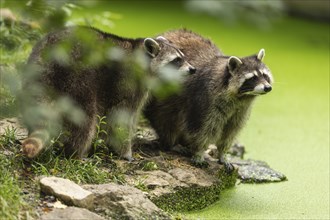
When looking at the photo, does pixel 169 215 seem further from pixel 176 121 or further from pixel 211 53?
pixel 211 53

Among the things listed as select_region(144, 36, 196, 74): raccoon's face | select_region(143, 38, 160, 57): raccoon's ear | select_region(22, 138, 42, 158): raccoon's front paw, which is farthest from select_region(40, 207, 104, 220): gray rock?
select_region(143, 38, 160, 57): raccoon's ear

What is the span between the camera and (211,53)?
589cm

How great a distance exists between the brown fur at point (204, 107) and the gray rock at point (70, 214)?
1851 mm

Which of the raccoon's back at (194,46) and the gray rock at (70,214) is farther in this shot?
the raccoon's back at (194,46)

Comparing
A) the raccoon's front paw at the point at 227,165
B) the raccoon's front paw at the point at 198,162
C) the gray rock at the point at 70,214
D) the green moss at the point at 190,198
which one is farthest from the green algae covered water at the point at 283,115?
the gray rock at the point at 70,214

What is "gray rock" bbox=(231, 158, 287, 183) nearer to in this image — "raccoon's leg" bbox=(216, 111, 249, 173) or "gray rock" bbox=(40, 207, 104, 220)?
"raccoon's leg" bbox=(216, 111, 249, 173)

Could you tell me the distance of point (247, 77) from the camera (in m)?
5.42

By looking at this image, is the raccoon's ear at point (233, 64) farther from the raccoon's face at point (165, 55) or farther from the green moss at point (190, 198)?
the green moss at point (190, 198)

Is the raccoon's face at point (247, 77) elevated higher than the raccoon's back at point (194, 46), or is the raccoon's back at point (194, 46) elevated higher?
the raccoon's back at point (194, 46)

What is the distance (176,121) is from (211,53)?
Result: 2.20 ft

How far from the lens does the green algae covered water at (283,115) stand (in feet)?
18.0

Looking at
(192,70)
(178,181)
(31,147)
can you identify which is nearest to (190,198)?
(178,181)

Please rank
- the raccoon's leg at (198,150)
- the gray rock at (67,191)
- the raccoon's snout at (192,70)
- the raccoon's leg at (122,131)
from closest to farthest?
the gray rock at (67,191)
the raccoon's leg at (122,131)
the raccoon's snout at (192,70)
the raccoon's leg at (198,150)

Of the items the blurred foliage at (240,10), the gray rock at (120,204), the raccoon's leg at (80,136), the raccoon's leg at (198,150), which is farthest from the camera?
the raccoon's leg at (198,150)
